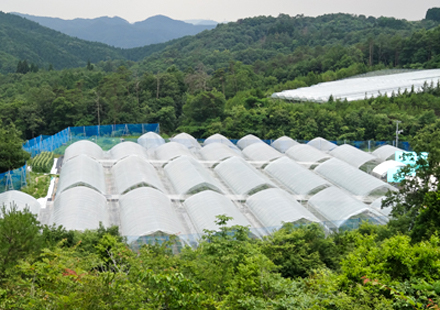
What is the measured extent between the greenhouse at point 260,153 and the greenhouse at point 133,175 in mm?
6965

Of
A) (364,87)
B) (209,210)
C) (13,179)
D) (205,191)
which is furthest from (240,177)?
(364,87)

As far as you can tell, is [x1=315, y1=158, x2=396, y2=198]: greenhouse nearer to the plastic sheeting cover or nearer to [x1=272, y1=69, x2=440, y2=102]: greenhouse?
the plastic sheeting cover

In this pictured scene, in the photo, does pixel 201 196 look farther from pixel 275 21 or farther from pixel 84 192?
pixel 275 21

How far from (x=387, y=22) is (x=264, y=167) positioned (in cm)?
9284

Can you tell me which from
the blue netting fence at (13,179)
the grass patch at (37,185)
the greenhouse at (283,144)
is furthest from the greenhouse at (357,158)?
the blue netting fence at (13,179)

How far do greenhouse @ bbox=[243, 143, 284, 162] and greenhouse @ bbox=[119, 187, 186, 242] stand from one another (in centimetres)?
966

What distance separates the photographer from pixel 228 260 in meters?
8.32

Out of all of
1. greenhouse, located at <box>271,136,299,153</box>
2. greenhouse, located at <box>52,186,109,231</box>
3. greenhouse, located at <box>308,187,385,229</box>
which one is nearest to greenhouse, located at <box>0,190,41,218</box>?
greenhouse, located at <box>52,186,109,231</box>

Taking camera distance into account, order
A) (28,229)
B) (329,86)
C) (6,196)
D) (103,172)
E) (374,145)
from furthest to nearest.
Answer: (329,86), (374,145), (103,172), (6,196), (28,229)

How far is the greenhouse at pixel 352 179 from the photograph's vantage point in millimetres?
18745

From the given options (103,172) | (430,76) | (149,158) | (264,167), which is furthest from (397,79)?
(103,172)

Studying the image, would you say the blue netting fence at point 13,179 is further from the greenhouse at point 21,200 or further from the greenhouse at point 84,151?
the greenhouse at point 84,151

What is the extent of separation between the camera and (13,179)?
773 inches

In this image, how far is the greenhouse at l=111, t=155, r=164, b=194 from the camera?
18.8 meters
